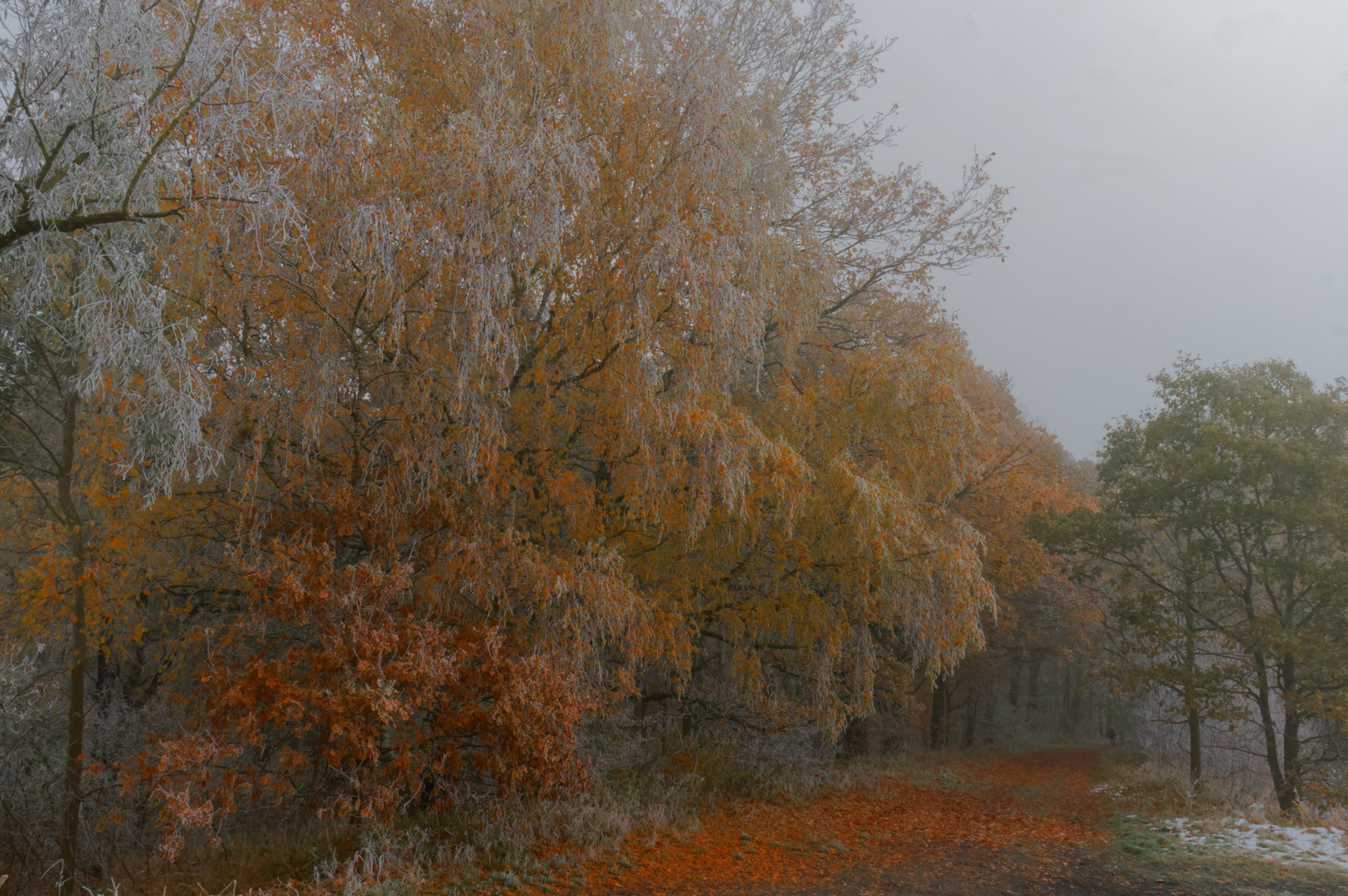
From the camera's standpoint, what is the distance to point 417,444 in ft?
22.2

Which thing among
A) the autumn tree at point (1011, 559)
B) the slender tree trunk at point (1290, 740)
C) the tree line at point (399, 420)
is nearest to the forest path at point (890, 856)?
the tree line at point (399, 420)

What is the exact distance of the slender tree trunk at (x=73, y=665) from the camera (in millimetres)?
7238

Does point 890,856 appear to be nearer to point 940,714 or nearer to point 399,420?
point 399,420

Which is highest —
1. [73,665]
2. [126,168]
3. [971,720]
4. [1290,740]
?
[126,168]

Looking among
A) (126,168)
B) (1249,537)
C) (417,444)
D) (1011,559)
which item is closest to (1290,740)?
(1249,537)

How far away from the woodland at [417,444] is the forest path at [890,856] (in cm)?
77

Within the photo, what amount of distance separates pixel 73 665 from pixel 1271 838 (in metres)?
12.3

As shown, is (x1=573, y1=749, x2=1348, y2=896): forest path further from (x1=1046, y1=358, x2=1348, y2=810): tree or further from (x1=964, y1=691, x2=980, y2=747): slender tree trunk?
(x1=964, y1=691, x2=980, y2=747): slender tree trunk

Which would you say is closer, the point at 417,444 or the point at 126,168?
the point at 126,168

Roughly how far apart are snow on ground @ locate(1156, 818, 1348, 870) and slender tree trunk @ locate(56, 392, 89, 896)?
11.3m

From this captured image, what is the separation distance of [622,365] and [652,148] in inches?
86.2

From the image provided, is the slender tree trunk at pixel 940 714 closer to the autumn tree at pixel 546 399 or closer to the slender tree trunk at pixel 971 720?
the slender tree trunk at pixel 971 720

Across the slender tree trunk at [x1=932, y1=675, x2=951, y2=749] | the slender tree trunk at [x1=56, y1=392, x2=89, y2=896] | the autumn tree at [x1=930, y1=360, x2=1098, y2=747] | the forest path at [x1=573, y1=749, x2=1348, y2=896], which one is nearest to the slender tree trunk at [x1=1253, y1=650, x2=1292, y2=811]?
the forest path at [x1=573, y1=749, x2=1348, y2=896]

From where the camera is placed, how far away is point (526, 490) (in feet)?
25.6
